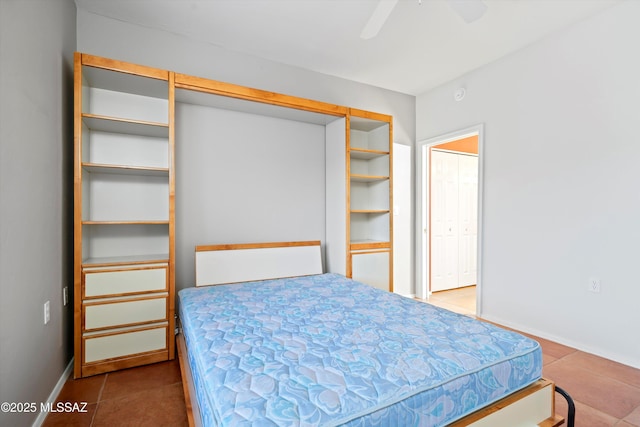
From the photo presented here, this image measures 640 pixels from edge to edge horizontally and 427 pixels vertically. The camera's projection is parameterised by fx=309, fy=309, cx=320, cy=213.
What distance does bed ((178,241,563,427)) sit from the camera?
1032mm

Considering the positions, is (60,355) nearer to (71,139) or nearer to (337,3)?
(71,139)

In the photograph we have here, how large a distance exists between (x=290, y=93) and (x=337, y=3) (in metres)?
1.13

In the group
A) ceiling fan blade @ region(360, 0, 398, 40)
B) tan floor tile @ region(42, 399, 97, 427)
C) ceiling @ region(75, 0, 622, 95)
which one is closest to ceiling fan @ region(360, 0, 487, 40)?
ceiling fan blade @ region(360, 0, 398, 40)

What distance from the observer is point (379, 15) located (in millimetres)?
1712

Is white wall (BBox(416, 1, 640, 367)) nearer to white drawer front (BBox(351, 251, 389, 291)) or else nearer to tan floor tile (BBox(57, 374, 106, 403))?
white drawer front (BBox(351, 251, 389, 291))

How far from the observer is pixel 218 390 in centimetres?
111

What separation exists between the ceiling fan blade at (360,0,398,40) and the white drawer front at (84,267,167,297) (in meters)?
2.21

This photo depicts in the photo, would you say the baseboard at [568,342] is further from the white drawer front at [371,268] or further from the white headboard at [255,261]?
the white headboard at [255,261]

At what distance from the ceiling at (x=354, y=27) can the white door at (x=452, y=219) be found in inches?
62.7

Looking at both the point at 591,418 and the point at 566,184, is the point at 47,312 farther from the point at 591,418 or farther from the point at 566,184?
the point at 566,184

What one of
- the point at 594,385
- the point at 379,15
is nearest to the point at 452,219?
the point at 594,385

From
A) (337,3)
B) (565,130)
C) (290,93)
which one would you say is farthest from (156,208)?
(565,130)

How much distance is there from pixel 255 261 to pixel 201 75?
183 cm

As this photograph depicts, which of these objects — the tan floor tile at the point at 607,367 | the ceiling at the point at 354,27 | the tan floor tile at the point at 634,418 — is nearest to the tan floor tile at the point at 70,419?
the ceiling at the point at 354,27
